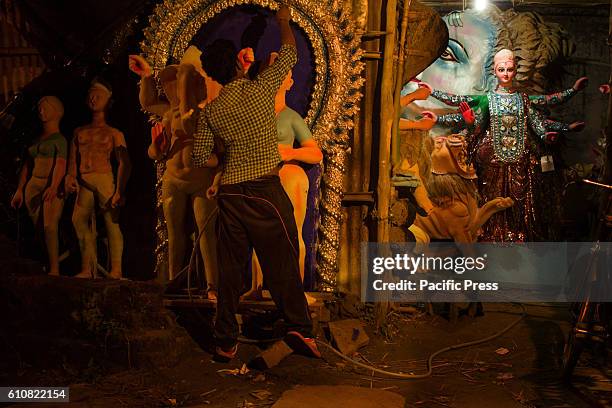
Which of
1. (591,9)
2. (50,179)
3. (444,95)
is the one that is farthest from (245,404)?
(591,9)

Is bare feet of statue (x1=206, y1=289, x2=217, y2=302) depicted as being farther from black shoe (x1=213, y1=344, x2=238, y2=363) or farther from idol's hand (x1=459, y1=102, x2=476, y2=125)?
idol's hand (x1=459, y1=102, x2=476, y2=125)

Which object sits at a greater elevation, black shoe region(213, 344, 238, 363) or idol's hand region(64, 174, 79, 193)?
idol's hand region(64, 174, 79, 193)

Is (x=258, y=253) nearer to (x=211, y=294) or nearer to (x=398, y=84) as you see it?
(x=211, y=294)

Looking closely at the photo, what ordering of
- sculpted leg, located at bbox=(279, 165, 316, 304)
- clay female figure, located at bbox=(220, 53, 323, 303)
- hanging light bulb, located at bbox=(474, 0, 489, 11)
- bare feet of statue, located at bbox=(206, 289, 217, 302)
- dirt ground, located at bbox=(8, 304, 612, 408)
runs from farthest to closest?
hanging light bulb, located at bbox=(474, 0, 489, 11), bare feet of statue, located at bbox=(206, 289, 217, 302), sculpted leg, located at bbox=(279, 165, 316, 304), clay female figure, located at bbox=(220, 53, 323, 303), dirt ground, located at bbox=(8, 304, 612, 408)

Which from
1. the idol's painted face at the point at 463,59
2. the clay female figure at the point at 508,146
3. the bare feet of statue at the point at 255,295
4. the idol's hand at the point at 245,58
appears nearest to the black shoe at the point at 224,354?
the bare feet of statue at the point at 255,295

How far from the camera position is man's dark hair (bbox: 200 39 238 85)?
6.71 metres

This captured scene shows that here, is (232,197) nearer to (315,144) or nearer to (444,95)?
(315,144)

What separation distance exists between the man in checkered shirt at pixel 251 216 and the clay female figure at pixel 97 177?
1.92m

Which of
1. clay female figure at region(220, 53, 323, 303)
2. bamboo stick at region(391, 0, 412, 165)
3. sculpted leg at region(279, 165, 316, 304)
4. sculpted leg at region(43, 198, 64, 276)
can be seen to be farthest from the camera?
sculpted leg at region(43, 198, 64, 276)

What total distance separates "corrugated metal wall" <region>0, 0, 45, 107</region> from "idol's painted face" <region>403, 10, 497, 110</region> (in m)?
5.11

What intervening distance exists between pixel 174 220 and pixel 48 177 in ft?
5.38

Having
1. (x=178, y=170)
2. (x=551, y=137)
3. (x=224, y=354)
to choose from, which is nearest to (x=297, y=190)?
(x=178, y=170)

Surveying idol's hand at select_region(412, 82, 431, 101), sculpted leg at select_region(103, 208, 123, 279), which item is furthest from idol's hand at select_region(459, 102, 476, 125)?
sculpted leg at select_region(103, 208, 123, 279)

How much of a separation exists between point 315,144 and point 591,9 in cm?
552
